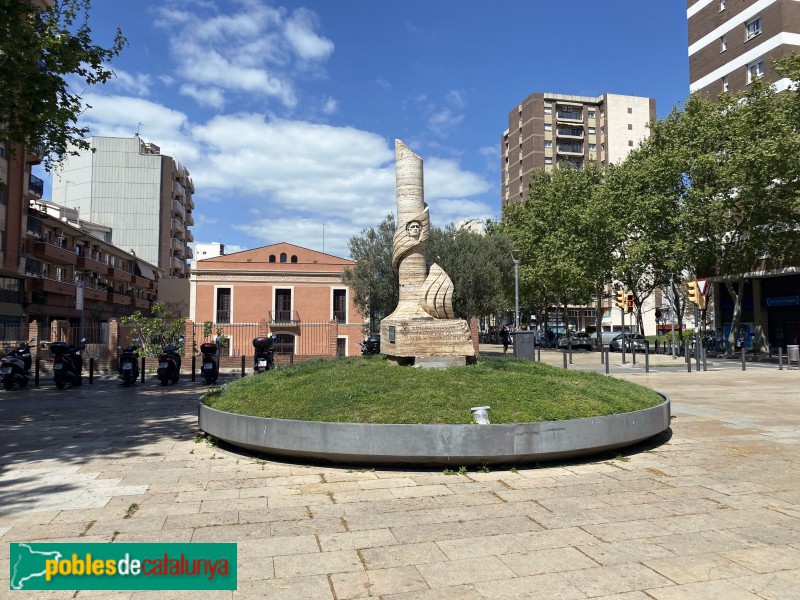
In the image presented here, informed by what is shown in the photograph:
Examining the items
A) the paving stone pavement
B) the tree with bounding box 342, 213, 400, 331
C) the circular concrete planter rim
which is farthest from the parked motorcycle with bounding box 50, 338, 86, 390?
the tree with bounding box 342, 213, 400, 331

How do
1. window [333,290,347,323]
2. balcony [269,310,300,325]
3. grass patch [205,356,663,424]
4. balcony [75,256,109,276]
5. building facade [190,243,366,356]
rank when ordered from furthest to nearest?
window [333,290,347,323], balcony [269,310,300,325], building facade [190,243,366,356], balcony [75,256,109,276], grass patch [205,356,663,424]

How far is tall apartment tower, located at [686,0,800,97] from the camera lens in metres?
29.9

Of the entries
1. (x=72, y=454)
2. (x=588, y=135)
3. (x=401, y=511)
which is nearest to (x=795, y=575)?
(x=401, y=511)

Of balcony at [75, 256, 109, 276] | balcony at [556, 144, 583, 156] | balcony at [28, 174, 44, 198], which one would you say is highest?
balcony at [556, 144, 583, 156]

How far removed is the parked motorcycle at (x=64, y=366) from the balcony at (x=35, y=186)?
72.7 ft

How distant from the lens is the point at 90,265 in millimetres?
40531

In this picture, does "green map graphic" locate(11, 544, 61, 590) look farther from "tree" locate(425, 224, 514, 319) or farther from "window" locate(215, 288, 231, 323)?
"window" locate(215, 288, 231, 323)

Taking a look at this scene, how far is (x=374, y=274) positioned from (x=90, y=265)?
880 inches

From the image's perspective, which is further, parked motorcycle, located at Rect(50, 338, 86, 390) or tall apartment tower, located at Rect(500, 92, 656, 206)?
tall apartment tower, located at Rect(500, 92, 656, 206)

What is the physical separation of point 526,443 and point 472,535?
7.05ft

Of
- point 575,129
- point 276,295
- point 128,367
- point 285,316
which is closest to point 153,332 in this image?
point 128,367

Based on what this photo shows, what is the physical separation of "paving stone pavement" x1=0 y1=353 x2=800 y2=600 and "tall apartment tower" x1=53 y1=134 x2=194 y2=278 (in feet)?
165

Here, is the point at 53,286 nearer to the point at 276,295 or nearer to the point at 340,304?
the point at 276,295

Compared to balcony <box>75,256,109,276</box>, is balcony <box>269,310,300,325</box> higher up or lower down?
lower down
